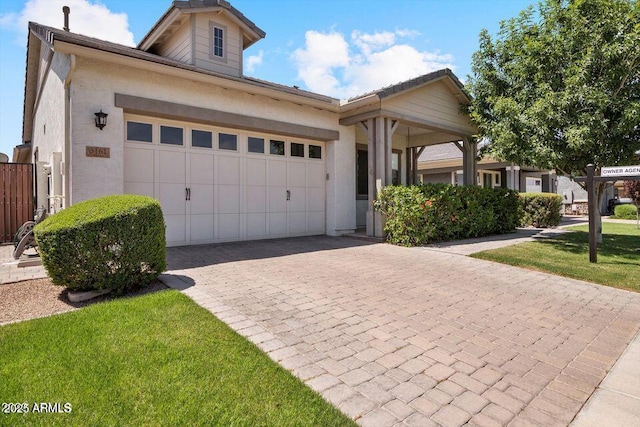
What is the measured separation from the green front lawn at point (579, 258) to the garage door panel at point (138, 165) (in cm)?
713

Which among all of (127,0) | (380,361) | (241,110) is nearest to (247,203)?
(241,110)

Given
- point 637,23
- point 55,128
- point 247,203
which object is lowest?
point 247,203

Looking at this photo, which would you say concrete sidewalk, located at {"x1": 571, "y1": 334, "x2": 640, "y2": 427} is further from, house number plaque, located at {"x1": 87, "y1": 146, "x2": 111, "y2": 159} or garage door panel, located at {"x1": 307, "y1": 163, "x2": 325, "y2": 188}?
garage door panel, located at {"x1": 307, "y1": 163, "x2": 325, "y2": 188}

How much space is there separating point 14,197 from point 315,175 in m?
8.55

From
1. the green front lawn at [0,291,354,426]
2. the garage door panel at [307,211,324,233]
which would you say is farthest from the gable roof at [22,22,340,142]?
the green front lawn at [0,291,354,426]

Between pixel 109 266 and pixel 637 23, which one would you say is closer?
pixel 109 266

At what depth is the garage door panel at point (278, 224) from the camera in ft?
31.2

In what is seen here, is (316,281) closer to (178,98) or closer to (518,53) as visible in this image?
(178,98)

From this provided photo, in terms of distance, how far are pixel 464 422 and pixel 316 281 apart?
10.5 feet

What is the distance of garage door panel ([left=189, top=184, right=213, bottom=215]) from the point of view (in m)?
8.10

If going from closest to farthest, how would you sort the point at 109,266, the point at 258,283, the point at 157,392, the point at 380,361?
the point at 157,392, the point at 380,361, the point at 109,266, the point at 258,283

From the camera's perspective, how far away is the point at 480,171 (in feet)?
70.5

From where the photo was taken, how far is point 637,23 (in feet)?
23.4

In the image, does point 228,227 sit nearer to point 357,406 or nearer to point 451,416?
point 357,406
